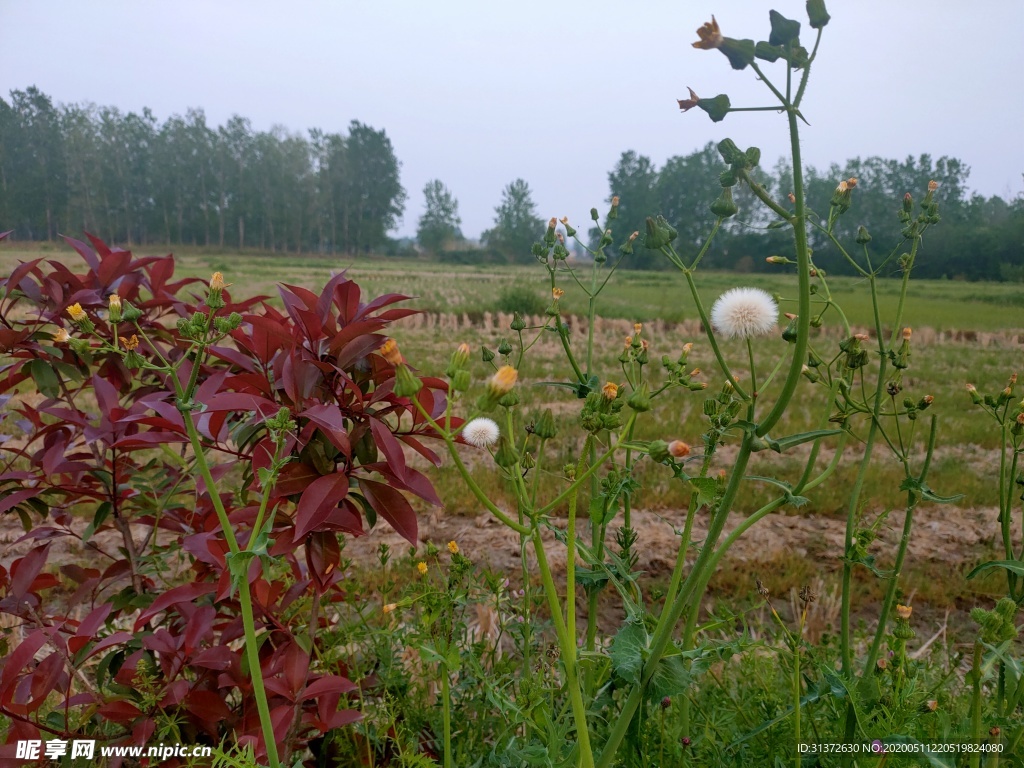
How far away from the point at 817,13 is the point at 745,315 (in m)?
0.38

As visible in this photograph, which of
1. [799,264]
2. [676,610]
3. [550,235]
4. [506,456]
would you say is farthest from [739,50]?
[550,235]

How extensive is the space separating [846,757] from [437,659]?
65 centimetres

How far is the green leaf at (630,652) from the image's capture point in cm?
61

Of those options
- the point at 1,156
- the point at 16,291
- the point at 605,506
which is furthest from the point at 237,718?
the point at 1,156

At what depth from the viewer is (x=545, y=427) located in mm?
677

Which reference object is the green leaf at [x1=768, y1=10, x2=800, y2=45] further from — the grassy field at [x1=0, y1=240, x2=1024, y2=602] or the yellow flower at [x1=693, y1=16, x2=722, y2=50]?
the grassy field at [x1=0, y1=240, x2=1024, y2=602]

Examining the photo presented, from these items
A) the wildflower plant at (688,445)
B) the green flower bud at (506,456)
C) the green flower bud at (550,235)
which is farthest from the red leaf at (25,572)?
the green flower bud at (550,235)

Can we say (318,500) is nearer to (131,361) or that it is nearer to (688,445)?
(131,361)

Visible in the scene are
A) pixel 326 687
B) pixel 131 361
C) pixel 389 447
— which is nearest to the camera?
pixel 131 361

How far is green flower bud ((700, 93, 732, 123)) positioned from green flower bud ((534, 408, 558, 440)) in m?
0.34

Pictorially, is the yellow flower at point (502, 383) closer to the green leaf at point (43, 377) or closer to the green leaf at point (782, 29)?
the green leaf at point (782, 29)

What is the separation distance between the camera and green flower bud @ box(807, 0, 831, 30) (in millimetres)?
503

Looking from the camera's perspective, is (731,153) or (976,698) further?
(976,698)

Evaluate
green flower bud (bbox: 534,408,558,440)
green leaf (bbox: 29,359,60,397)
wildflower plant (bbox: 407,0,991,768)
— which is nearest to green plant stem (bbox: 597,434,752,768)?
wildflower plant (bbox: 407,0,991,768)
